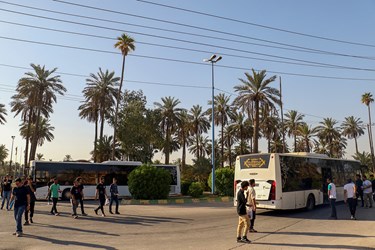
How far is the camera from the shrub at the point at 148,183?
1032 inches

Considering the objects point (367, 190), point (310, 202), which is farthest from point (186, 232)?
point (367, 190)

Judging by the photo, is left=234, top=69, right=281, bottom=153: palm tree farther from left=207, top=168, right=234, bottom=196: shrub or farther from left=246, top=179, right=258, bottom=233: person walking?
left=246, top=179, right=258, bottom=233: person walking

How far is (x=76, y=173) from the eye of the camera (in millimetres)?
29047

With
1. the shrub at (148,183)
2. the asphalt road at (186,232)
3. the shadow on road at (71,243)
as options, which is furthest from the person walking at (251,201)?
the shrub at (148,183)

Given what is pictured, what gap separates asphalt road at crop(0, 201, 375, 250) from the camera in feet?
32.4

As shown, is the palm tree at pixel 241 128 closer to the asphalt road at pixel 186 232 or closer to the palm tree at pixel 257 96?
the palm tree at pixel 257 96

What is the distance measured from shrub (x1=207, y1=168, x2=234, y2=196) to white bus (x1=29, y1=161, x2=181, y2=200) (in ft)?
24.7

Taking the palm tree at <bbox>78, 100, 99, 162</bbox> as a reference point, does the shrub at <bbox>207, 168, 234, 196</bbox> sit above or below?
below

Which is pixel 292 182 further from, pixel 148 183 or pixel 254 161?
pixel 148 183

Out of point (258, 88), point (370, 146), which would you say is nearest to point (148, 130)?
point (258, 88)

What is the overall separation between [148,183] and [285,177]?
1218 cm

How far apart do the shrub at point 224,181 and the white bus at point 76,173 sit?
751cm

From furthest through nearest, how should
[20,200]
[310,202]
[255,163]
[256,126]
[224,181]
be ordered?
[256,126] → [224,181] → [310,202] → [255,163] → [20,200]

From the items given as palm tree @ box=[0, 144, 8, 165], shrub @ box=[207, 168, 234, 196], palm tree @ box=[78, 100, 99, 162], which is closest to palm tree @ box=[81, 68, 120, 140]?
palm tree @ box=[78, 100, 99, 162]
